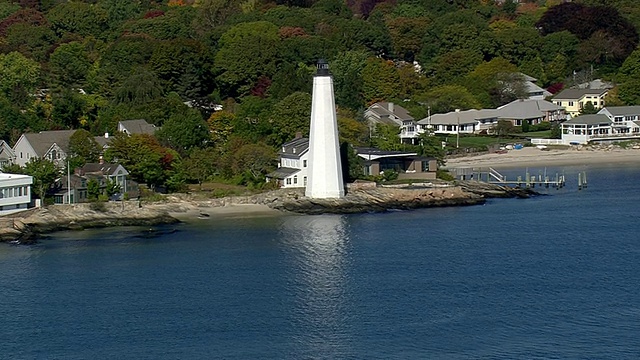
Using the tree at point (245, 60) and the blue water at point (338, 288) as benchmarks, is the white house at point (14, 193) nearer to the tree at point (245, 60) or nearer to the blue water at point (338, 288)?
the blue water at point (338, 288)

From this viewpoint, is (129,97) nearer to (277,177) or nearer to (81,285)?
(277,177)

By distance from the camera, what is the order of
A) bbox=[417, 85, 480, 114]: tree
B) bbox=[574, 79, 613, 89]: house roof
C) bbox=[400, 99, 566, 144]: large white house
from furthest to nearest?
bbox=[574, 79, 613, 89]: house roof < bbox=[417, 85, 480, 114]: tree < bbox=[400, 99, 566, 144]: large white house

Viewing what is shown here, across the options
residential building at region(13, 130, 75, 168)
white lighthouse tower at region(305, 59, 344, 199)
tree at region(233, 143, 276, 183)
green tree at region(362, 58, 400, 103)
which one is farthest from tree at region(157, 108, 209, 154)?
green tree at region(362, 58, 400, 103)

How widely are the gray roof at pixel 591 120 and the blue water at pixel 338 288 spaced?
38.0 ft

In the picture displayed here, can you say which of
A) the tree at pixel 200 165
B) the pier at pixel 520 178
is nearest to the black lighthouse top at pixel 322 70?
the tree at pixel 200 165

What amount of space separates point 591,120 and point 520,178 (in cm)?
817

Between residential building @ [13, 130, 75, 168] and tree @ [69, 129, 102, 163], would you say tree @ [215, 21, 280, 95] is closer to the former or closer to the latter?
residential building @ [13, 130, 75, 168]

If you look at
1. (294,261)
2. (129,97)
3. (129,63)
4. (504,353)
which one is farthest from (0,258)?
(129,63)

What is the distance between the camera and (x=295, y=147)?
28578mm

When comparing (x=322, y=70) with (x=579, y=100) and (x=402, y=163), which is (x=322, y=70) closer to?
(x=402, y=163)

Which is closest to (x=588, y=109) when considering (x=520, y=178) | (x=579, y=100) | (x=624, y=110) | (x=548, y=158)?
(x=579, y=100)

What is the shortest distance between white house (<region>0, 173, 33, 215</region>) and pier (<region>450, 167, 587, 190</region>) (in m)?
10.3

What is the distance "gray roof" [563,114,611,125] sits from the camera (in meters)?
37.7

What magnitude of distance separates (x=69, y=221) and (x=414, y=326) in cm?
967
